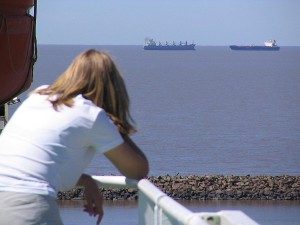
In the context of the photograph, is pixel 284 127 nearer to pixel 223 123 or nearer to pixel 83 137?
pixel 223 123

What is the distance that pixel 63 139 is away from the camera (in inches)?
114

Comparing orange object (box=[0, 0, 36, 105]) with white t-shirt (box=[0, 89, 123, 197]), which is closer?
white t-shirt (box=[0, 89, 123, 197])

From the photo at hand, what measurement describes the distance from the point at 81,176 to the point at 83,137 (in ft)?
1.03

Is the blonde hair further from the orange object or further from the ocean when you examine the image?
the ocean

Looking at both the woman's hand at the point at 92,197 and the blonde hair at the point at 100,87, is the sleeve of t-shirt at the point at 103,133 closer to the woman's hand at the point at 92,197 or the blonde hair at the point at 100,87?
the blonde hair at the point at 100,87

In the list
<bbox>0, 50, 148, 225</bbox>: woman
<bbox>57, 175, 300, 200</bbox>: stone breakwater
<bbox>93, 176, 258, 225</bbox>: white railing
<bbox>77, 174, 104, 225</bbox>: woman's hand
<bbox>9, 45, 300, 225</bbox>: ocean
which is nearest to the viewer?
<bbox>93, 176, 258, 225</bbox>: white railing

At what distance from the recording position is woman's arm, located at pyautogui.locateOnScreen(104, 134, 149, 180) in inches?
117

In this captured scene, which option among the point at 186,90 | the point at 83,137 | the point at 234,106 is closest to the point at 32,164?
the point at 83,137

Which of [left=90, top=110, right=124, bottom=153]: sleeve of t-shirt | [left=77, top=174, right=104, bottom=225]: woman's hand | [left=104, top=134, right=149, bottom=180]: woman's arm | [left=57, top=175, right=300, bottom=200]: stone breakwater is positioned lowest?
[left=57, top=175, right=300, bottom=200]: stone breakwater

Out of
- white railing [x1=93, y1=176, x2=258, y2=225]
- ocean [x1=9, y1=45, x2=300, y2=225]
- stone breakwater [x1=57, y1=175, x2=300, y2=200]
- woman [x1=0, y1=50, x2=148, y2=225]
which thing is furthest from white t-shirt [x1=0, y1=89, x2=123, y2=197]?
stone breakwater [x1=57, y1=175, x2=300, y2=200]

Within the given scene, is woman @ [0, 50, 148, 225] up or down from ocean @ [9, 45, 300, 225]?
up

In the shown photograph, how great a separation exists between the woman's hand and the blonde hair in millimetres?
252

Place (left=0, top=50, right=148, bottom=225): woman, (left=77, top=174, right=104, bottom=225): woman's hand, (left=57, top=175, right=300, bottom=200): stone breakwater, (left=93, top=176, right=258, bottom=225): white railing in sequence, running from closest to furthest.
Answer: (left=93, top=176, right=258, bottom=225): white railing, (left=0, top=50, right=148, bottom=225): woman, (left=77, top=174, right=104, bottom=225): woman's hand, (left=57, top=175, right=300, bottom=200): stone breakwater

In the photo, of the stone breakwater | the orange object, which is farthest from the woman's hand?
the stone breakwater
